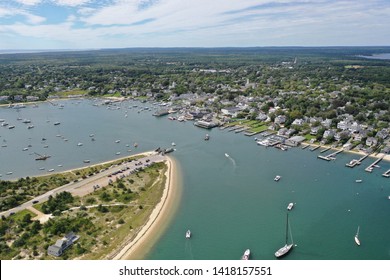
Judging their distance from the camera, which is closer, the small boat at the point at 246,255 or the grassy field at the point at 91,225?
the small boat at the point at 246,255

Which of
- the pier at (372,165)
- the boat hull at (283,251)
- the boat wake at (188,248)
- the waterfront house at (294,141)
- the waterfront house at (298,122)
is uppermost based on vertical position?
the waterfront house at (298,122)

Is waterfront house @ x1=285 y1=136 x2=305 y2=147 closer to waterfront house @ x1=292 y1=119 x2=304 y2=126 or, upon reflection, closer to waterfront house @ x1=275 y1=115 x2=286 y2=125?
waterfront house @ x1=292 y1=119 x2=304 y2=126

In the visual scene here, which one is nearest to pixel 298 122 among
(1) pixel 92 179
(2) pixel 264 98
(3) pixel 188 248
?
(2) pixel 264 98

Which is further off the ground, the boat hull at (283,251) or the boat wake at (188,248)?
the boat hull at (283,251)

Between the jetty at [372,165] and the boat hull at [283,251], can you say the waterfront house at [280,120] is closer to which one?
the jetty at [372,165]

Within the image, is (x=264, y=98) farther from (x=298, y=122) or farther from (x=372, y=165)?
(x=372, y=165)

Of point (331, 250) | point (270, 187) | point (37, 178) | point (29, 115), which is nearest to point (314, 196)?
point (270, 187)

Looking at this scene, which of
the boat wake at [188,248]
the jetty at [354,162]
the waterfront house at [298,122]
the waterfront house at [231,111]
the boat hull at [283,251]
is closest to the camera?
the boat hull at [283,251]

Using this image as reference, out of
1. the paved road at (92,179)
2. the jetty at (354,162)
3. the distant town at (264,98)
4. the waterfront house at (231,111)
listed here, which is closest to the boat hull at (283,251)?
the jetty at (354,162)
